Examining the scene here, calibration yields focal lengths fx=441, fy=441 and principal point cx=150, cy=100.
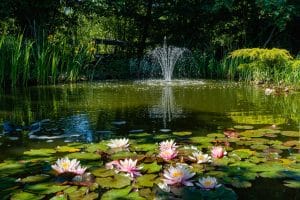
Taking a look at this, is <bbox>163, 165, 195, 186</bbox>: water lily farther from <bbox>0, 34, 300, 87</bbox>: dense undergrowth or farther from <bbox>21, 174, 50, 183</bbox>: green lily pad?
<bbox>0, 34, 300, 87</bbox>: dense undergrowth

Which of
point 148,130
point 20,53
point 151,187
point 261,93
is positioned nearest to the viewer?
point 151,187

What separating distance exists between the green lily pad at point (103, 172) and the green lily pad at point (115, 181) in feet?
0.17

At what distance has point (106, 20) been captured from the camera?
12648 mm


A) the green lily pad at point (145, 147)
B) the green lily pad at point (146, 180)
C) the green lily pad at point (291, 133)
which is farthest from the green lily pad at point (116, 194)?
the green lily pad at point (291, 133)

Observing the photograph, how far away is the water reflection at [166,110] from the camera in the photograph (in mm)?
4314

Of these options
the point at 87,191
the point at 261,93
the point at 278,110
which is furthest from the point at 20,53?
the point at 87,191

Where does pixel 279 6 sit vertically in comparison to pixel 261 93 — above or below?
above

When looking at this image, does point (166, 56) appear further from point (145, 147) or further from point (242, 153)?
point (242, 153)

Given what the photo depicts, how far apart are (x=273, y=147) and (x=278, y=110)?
1933 millimetres

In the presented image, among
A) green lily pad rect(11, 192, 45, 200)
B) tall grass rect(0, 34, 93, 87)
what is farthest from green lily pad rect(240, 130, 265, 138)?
tall grass rect(0, 34, 93, 87)

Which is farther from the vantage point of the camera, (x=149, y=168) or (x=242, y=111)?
(x=242, y=111)

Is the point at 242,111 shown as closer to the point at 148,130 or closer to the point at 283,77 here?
the point at 148,130

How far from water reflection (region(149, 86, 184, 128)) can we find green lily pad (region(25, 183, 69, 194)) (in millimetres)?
1803

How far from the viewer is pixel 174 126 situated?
383cm
